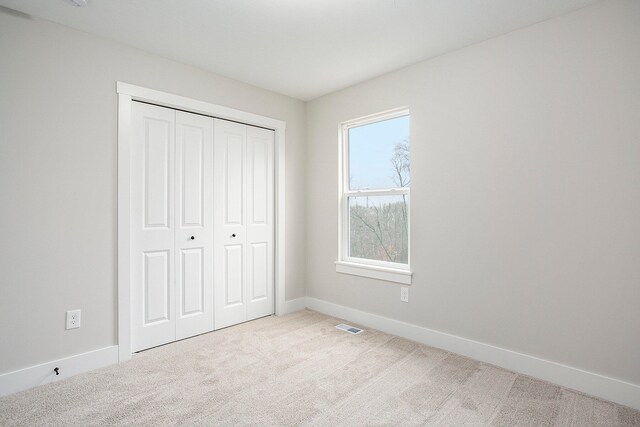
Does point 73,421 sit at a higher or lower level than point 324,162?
lower

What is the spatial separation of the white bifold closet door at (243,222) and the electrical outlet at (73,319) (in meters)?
1.11

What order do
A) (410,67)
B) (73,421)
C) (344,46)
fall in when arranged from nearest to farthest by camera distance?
(73,421) → (344,46) → (410,67)

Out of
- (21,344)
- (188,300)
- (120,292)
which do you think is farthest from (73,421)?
(188,300)

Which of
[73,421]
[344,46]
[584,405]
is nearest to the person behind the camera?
[73,421]

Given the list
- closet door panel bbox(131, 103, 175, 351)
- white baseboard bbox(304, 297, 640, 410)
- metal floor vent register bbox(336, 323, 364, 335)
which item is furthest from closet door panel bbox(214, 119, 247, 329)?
white baseboard bbox(304, 297, 640, 410)

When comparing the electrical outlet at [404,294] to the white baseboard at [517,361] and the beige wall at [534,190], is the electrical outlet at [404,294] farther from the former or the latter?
the white baseboard at [517,361]

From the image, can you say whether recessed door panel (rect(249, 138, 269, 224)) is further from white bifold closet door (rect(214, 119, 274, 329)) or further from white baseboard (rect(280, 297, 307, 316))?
white baseboard (rect(280, 297, 307, 316))

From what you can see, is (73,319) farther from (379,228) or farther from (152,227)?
(379,228)

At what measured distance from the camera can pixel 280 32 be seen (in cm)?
243

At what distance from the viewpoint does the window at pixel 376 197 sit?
3.16m

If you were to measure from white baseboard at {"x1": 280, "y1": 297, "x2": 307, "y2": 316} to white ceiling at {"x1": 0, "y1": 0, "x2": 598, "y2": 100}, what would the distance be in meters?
2.47

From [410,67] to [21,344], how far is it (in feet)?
11.8

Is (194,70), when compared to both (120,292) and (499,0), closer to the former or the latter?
Answer: (120,292)

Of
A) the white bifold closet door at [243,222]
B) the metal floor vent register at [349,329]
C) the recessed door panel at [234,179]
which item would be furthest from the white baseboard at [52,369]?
the metal floor vent register at [349,329]
